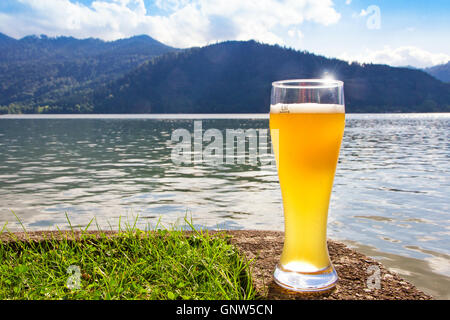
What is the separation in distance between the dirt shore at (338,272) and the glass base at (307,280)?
0.11 ft

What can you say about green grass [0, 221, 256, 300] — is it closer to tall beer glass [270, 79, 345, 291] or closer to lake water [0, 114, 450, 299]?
tall beer glass [270, 79, 345, 291]

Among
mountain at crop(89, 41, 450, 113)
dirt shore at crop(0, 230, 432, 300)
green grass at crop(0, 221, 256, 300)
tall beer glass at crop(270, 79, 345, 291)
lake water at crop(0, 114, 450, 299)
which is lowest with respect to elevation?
lake water at crop(0, 114, 450, 299)

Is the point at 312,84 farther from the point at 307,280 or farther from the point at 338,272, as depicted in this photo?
the point at 338,272

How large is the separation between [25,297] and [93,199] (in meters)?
6.64

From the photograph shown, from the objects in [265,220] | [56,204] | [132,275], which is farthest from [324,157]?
[56,204]

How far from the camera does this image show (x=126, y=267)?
283cm

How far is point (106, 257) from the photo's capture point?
308 centimetres

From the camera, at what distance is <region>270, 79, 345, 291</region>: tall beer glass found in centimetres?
204

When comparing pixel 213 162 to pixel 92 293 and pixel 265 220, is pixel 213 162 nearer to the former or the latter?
pixel 265 220

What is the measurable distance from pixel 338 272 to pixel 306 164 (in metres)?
0.84

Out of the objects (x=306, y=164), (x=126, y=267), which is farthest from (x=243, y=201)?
(x=306, y=164)

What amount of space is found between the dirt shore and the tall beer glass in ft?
0.23

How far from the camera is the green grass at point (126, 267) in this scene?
2.46 metres

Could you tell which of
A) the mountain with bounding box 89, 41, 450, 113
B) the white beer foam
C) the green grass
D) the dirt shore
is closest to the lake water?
the green grass
